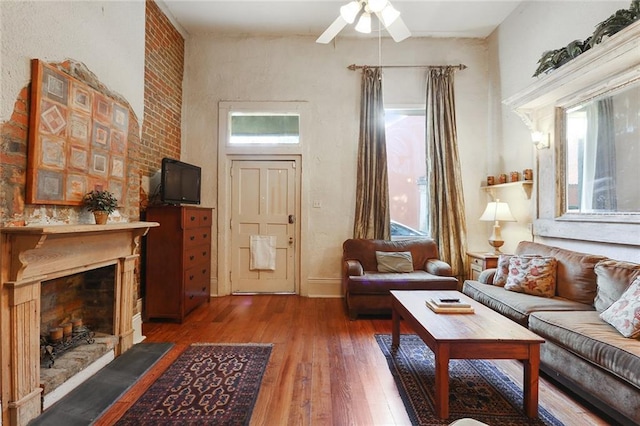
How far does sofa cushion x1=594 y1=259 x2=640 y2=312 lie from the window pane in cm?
364

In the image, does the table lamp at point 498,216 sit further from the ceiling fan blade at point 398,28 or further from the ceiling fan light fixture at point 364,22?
the ceiling fan light fixture at point 364,22

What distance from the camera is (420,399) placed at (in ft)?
6.55

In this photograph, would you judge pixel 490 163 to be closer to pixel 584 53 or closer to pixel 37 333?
pixel 584 53

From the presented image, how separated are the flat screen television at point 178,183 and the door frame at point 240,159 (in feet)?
1.66

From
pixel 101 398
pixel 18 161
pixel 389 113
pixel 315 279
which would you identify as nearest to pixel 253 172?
pixel 315 279

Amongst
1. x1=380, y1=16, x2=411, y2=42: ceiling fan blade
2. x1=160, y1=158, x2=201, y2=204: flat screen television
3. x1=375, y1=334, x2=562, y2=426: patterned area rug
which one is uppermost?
x1=380, y1=16, x2=411, y2=42: ceiling fan blade

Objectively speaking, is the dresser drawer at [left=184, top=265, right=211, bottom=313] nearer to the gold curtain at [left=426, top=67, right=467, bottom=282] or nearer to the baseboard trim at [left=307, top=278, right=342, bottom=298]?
the baseboard trim at [left=307, top=278, right=342, bottom=298]

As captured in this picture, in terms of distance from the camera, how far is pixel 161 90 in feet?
12.8

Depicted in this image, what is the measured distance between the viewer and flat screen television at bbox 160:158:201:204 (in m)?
3.35

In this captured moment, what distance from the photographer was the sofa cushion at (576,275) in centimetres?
260

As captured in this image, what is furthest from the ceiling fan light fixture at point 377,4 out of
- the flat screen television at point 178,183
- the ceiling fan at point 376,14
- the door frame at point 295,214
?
the flat screen television at point 178,183

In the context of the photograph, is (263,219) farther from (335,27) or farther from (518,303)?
(518,303)

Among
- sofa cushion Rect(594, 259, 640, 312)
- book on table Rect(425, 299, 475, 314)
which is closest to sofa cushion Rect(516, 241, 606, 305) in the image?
sofa cushion Rect(594, 259, 640, 312)

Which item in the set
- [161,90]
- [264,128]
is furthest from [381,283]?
[161,90]
